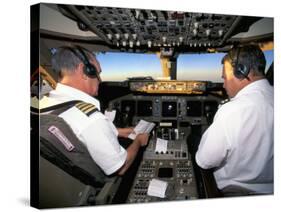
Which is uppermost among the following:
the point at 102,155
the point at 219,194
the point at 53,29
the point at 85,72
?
the point at 53,29

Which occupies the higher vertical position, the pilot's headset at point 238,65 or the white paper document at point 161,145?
the pilot's headset at point 238,65

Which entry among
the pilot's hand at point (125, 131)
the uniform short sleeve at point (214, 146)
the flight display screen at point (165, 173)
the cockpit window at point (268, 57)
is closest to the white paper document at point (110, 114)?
the pilot's hand at point (125, 131)

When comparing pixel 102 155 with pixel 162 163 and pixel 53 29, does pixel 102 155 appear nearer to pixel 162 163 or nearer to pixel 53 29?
pixel 162 163

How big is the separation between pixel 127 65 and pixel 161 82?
425 millimetres

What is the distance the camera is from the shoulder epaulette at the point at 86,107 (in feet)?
18.5

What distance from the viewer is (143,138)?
20.2 ft

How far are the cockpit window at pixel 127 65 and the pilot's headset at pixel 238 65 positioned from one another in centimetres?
88

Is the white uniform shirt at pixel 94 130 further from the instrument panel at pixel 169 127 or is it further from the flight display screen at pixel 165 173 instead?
the flight display screen at pixel 165 173

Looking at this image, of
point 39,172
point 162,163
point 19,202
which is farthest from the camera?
point 162,163

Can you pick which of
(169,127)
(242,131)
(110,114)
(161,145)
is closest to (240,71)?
(242,131)

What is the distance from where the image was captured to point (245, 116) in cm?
635

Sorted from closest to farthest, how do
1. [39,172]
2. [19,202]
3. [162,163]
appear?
[39,172] → [19,202] → [162,163]

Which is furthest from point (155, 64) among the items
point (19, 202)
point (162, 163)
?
point (19, 202)

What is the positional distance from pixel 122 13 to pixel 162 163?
5.46 feet
